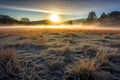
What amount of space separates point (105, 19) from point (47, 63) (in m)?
86.1

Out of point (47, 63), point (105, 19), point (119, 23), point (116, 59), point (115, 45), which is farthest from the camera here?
point (105, 19)

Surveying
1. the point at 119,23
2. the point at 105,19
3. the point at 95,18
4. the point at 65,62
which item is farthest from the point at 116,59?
the point at 95,18

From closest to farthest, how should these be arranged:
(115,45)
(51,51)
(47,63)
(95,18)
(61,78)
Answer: (61,78) < (47,63) < (51,51) < (115,45) < (95,18)

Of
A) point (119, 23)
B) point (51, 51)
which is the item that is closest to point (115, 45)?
point (51, 51)

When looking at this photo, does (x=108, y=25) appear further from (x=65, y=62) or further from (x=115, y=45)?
(x=65, y=62)

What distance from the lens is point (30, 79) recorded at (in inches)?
158

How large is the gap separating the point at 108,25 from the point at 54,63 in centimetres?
8002

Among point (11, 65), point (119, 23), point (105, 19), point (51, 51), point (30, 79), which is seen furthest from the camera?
point (105, 19)

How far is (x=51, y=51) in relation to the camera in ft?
22.5

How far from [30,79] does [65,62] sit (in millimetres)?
1742

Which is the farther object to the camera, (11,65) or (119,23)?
(119,23)

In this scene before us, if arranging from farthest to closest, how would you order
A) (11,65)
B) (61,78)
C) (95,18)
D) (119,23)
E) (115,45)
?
(95,18) < (119,23) < (115,45) < (11,65) < (61,78)

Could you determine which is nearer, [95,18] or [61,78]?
[61,78]

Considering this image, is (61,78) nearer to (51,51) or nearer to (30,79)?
(30,79)
